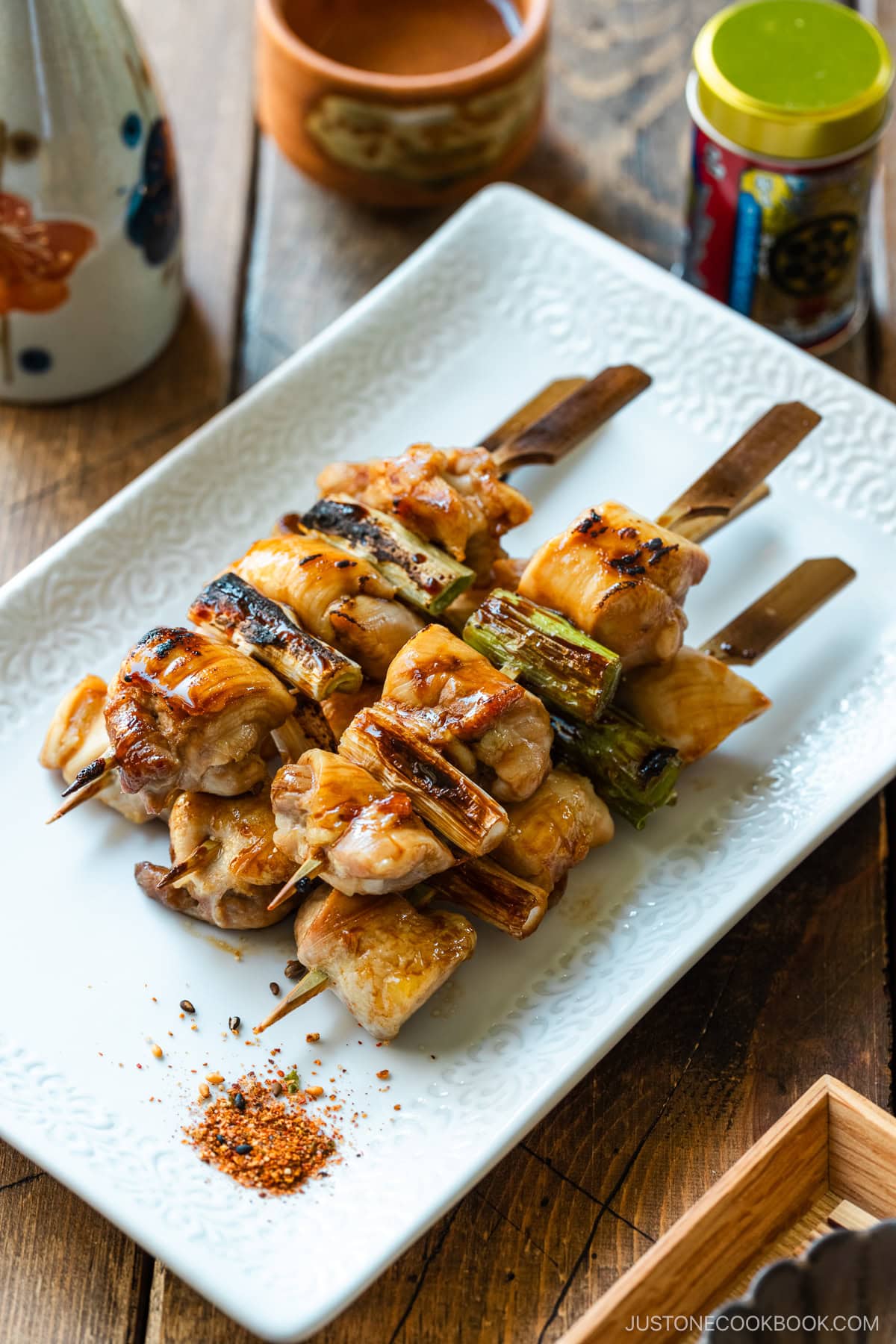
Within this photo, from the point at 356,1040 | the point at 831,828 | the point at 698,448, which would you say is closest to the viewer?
the point at 356,1040

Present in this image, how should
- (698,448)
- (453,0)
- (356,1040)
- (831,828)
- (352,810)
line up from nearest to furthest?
(352,810)
(356,1040)
(831,828)
(698,448)
(453,0)

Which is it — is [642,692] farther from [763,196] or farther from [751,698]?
[763,196]

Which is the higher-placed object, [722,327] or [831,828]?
[722,327]

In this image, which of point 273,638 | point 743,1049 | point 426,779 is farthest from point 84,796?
point 743,1049

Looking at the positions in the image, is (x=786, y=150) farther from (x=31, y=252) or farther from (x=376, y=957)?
(x=376, y=957)

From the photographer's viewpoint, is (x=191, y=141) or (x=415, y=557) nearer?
(x=415, y=557)

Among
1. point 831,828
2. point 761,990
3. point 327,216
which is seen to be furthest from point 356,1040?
point 327,216
